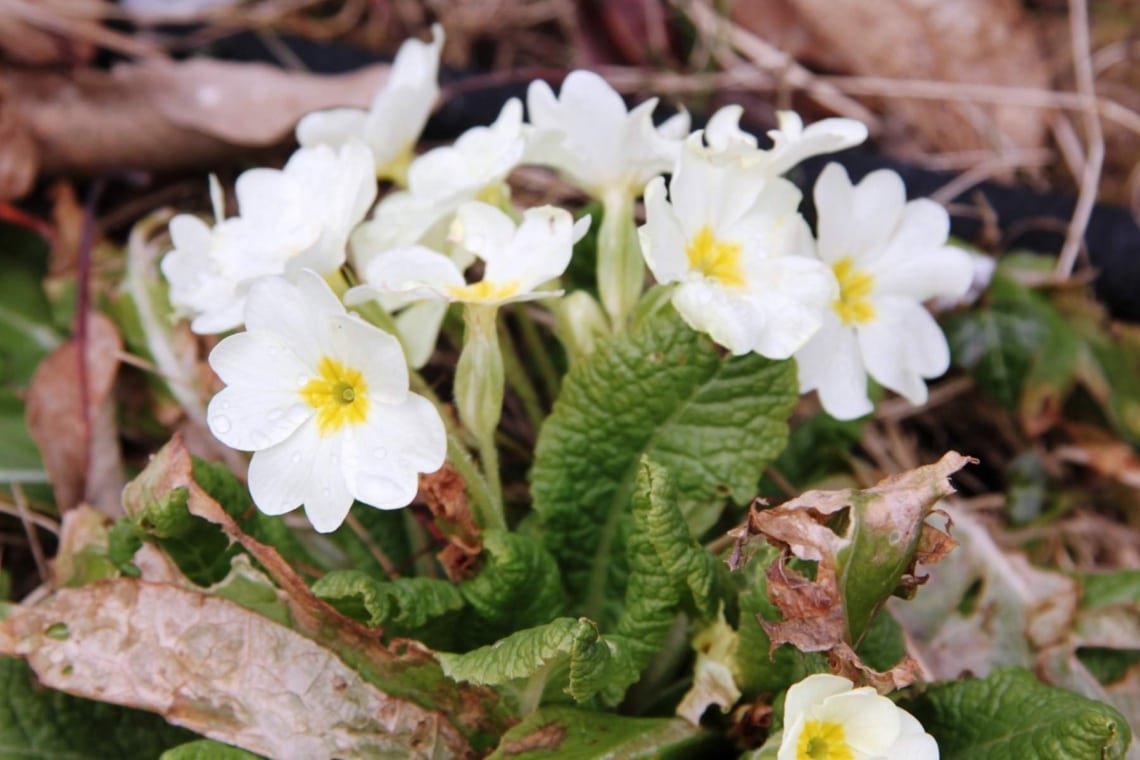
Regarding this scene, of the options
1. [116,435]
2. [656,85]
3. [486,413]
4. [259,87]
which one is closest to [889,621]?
[486,413]

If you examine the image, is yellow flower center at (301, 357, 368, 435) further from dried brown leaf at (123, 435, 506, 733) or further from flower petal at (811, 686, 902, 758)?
flower petal at (811, 686, 902, 758)

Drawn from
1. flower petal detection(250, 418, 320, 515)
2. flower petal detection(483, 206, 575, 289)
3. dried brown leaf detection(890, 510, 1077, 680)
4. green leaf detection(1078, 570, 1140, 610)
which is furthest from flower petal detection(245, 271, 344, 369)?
green leaf detection(1078, 570, 1140, 610)

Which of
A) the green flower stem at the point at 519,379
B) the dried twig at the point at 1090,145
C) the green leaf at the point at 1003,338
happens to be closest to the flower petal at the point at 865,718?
the green flower stem at the point at 519,379

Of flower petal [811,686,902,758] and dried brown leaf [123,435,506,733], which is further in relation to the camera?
dried brown leaf [123,435,506,733]

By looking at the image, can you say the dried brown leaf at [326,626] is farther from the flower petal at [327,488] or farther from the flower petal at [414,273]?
the flower petal at [414,273]

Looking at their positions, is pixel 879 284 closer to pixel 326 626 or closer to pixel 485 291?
pixel 485 291

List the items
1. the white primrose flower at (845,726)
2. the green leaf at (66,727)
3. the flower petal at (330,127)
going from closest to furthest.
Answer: the white primrose flower at (845,726) → the green leaf at (66,727) → the flower petal at (330,127)
